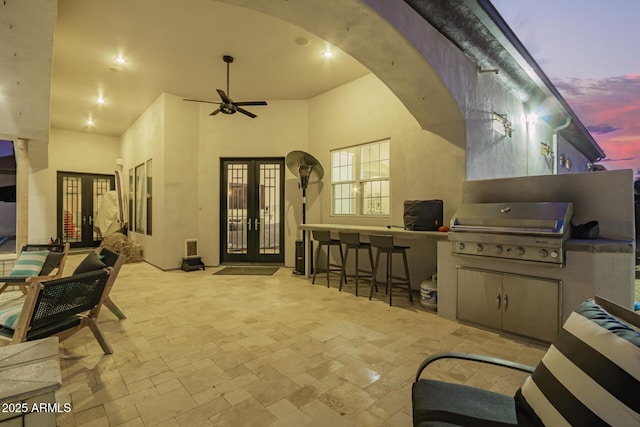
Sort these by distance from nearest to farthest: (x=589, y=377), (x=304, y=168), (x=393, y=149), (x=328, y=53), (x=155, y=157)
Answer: (x=589, y=377), (x=328, y=53), (x=393, y=149), (x=304, y=168), (x=155, y=157)

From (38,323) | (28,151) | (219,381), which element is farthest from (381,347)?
(28,151)

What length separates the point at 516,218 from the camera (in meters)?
3.26

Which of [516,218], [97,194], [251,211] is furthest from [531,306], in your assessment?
[97,194]

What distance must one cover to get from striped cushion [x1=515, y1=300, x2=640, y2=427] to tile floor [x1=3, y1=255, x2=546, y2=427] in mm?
1041

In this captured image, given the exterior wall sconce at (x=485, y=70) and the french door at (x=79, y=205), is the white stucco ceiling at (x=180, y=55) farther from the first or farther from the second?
the french door at (x=79, y=205)

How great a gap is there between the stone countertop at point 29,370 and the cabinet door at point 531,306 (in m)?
3.70

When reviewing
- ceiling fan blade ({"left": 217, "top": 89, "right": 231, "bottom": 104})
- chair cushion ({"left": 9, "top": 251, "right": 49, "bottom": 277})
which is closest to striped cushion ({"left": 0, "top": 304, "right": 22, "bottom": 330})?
chair cushion ({"left": 9, "top": 251, "right": 49, "bottom": 277})

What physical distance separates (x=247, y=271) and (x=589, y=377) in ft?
20.1

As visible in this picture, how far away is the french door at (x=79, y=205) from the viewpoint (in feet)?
32.0

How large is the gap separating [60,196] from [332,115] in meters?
9.35

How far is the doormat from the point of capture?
6289mm

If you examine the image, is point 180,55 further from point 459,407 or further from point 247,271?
point 459,407

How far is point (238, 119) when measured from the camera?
23.3 ft

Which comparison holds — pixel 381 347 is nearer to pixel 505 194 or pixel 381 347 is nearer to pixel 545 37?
pixel 505 194
